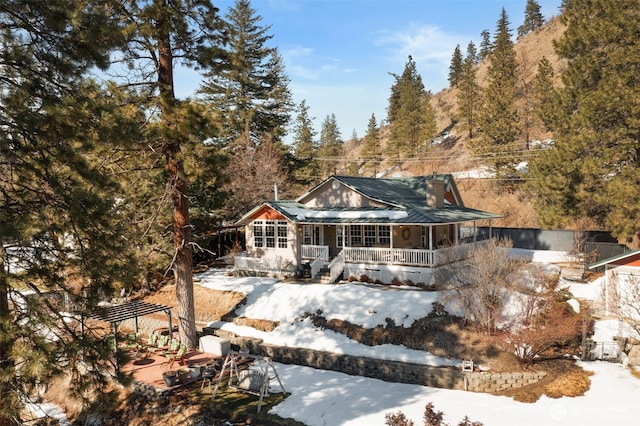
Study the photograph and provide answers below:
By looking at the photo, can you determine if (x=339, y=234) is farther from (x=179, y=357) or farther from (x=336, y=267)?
(x=179, y=357)

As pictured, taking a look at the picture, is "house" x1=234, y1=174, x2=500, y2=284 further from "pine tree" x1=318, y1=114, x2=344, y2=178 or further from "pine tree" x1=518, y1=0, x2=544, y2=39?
"pine tree" x1=518, y1=0, x2=544, y2=39

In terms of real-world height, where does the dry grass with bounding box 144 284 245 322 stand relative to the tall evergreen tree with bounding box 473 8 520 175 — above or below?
below

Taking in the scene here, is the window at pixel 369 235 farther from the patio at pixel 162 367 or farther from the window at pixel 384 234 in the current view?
the patio at pixel 162 367

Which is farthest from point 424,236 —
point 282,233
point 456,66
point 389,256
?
point 456,66

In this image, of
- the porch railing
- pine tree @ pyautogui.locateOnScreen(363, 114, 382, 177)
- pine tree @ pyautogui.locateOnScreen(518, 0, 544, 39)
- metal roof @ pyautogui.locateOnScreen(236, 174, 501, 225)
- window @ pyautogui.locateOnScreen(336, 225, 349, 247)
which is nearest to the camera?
metal roof @ pyautogui.locateOnScreen(236, 174, 501, 225)

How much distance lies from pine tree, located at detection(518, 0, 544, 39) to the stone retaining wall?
101 meters

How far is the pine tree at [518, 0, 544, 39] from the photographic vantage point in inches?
3735

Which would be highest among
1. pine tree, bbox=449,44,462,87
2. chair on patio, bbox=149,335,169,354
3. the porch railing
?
pine tree, bbox=449,44,462,87

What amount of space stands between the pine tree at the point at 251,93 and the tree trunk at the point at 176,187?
73.2 feet

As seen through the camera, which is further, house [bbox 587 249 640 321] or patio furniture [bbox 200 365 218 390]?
house [bbox 587 249 640 321]

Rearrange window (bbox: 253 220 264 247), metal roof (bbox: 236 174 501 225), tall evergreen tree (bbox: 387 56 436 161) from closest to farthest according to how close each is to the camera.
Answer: metal roof (bbox: 236 174 501 225) → window (bbox: 253 220 264 247) → tall evergreen tree (bbox: 387 56 436 161)

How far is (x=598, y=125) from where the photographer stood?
22.1 m

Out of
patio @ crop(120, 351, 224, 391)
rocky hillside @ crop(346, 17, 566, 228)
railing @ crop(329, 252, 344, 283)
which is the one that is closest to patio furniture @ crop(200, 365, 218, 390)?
patio @ crop(120, 351, 224, 391)

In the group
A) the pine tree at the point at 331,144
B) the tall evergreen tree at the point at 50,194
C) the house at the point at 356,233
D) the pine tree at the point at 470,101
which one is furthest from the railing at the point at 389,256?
the pine tree at the point at 331,144
